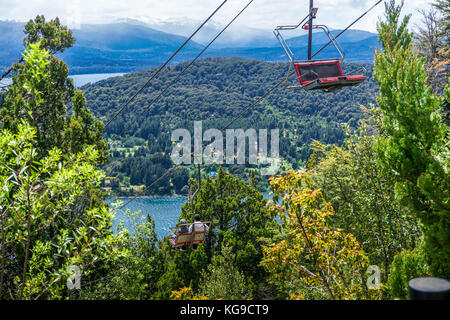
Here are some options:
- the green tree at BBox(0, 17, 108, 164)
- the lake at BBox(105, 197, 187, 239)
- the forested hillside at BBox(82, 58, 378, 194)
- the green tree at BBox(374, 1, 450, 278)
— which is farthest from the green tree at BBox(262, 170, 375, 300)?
the forested hillside at BBox(82, 58, 378, 194)

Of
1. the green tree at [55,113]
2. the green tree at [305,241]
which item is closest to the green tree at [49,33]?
the green tree at [55,113]

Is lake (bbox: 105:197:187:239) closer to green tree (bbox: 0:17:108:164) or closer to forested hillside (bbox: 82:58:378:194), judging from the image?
forested hillside (bbox: 82:58:378:194)

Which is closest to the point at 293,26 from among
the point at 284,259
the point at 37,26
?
the point at 284,259

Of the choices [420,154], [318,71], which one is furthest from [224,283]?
[420,154]

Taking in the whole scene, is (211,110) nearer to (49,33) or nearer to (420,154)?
(49,33)

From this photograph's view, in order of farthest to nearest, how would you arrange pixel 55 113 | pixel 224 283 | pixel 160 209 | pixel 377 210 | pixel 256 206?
1. pixel 160 209
2. pixel 256 206
3. pixel 224 283
4. pixel 55 113
5. pixel 377 210

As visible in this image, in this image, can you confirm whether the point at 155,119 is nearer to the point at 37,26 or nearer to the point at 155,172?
the point at 155,172
